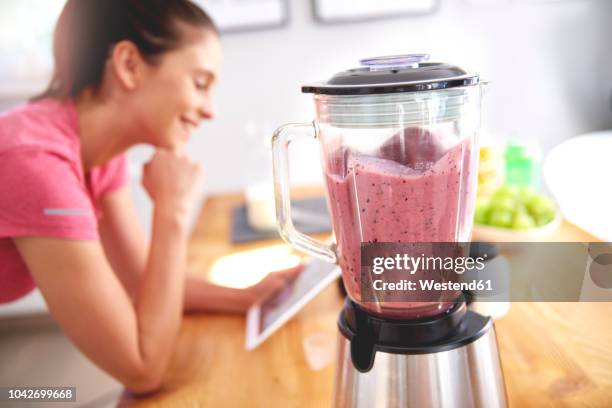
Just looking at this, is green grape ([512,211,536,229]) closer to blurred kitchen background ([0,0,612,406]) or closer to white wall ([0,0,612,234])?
blurred kitchen background ([0,0,612,406])

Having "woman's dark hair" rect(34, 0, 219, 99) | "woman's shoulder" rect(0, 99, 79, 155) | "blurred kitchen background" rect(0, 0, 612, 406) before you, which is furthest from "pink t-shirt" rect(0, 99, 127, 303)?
"blurred kitchen background" rect(0, 0, 612, 406)

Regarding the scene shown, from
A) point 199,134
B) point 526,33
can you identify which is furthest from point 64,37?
point 526,33

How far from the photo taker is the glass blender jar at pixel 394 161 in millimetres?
479

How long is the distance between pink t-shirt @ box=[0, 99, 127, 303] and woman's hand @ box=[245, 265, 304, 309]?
29 cm

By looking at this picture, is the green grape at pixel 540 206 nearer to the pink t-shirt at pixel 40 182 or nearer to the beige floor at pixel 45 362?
the pink t-shirt at pixel 40 182

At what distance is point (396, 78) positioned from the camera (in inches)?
17.0

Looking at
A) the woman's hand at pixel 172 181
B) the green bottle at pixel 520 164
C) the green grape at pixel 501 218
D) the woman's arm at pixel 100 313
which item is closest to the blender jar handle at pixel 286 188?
the woman's arm at pixel 100 313

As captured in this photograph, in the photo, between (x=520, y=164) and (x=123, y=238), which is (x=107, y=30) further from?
(x=520, y=164)

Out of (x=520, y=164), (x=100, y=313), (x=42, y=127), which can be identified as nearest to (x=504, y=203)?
(x=520, y=164)

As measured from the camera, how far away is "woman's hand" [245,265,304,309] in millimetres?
918

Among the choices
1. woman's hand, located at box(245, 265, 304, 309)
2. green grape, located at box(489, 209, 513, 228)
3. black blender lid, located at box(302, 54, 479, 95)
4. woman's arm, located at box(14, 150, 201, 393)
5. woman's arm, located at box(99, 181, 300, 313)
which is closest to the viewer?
black blender lid, located at box(302, 54, 479, 95)

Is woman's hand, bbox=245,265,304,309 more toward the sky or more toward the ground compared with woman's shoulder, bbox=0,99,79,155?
more toward the ground

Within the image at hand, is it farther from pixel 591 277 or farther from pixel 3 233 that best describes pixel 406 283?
pixel 3 233

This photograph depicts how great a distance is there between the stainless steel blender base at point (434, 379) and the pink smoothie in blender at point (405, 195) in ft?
0.16
